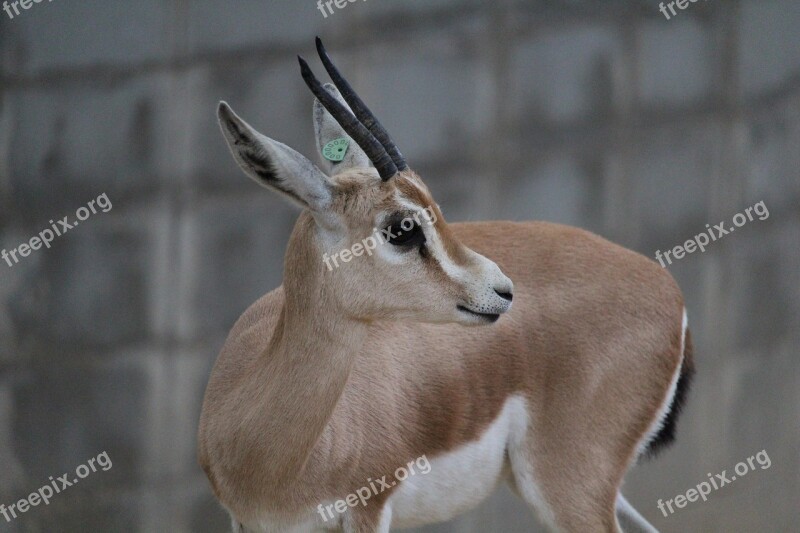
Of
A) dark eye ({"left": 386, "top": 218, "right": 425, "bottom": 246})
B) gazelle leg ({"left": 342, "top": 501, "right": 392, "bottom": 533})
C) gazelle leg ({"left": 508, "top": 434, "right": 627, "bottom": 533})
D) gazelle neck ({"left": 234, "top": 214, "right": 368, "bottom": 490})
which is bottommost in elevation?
gazelle leg ({"left": 508, "top": 434, "right": 627, "bottom": 533})

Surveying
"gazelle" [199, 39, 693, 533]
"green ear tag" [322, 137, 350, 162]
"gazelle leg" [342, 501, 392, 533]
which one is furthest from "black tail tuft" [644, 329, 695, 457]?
"green ear tag" [322, 137, 350, 162]

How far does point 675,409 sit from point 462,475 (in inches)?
30.0

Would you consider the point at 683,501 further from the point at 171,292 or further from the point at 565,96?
the point at 171,292

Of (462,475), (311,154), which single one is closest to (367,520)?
(462,475)

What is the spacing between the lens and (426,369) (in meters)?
3.40

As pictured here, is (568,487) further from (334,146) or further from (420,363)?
(334,146)

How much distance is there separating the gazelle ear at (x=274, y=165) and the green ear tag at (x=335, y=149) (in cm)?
36

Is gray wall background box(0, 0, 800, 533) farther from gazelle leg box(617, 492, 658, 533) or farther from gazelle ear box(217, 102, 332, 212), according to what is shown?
gazelle ear box(217, 102, 332, 212)

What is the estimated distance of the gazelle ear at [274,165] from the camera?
2568mm

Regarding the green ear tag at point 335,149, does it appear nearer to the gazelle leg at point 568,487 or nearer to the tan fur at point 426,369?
the tan fur at point 426,369

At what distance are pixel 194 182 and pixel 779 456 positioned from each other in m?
3.04

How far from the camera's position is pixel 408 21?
4836 mm

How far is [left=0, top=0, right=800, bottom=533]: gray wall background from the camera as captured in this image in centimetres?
469

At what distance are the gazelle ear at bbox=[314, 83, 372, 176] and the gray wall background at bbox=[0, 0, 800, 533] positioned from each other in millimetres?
1396
